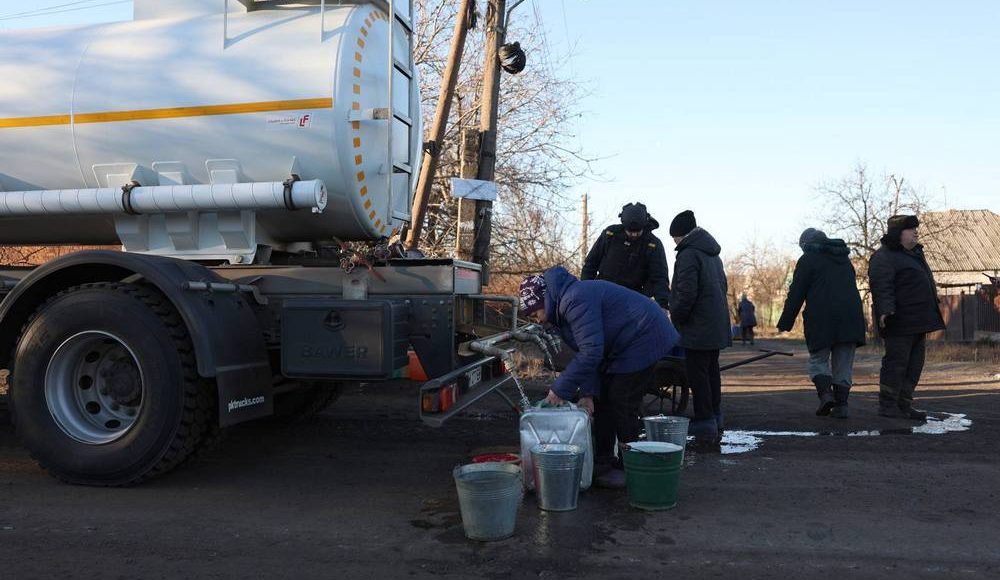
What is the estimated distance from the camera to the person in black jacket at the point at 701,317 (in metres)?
5.88

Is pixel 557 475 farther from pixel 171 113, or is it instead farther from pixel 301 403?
pixel 171 113

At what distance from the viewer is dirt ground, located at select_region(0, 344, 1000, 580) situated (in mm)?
3379

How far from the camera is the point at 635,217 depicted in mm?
6520

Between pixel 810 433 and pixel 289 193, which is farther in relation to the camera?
pixel 810 433

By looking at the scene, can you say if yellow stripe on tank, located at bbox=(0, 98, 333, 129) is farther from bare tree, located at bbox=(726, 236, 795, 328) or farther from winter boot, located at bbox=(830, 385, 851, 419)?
bare tree, located at bbox=(726, 236, 795, 328)

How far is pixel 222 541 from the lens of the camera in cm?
372

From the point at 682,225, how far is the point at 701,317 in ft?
2.67

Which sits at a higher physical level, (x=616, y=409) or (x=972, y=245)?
(x=972, y=245)

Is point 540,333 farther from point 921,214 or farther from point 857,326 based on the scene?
point 921,214

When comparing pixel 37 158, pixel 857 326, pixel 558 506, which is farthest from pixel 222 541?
pixel 857 326

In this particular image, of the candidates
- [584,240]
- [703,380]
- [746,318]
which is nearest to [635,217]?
[703,380]

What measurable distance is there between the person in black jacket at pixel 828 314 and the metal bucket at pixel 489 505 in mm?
4334

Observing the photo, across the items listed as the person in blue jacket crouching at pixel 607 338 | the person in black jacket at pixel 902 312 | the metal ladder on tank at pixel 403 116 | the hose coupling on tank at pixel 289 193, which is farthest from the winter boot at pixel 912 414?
the hose coupling on tank at pixel 289 193

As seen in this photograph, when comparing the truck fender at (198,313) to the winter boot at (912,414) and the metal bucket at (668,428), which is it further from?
the winter boot at (912,414)
